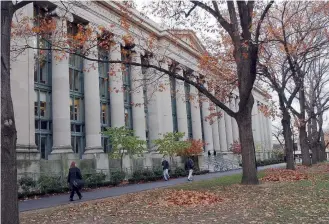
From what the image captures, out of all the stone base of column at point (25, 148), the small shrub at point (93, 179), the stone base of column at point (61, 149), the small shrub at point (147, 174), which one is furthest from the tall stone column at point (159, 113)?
the stone base of column at point (25, 148)

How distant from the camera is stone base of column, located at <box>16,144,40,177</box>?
68.4 feet

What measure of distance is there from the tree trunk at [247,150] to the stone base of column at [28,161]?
11.8 meters

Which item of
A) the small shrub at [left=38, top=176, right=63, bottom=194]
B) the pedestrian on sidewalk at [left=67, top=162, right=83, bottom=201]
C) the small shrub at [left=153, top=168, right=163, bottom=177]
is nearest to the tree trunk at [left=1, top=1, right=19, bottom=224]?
the pedestrian on sidewalk at [left=67, top=162, right=83, bottom=201]

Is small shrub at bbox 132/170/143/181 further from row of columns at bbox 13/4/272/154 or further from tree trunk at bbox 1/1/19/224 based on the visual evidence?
tree trunk at bbox 1/1/19/224

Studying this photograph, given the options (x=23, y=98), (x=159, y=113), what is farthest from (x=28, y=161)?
(x=159, y=113)

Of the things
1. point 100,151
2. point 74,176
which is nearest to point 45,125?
point 100,151

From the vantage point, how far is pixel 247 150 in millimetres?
16797

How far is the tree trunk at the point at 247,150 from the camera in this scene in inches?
657

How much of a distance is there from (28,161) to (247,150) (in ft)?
41.0

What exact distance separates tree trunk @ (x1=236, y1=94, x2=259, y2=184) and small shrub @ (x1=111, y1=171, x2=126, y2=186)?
1201cm

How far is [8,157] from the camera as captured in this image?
739 cm

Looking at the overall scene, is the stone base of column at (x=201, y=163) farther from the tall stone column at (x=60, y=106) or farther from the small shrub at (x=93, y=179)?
the tall stone column at (x=60, y=106)

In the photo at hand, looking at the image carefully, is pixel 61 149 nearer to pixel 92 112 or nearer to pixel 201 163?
pixel 92 112

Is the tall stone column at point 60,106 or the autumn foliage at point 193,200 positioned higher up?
the tall stone column at point 60,106
